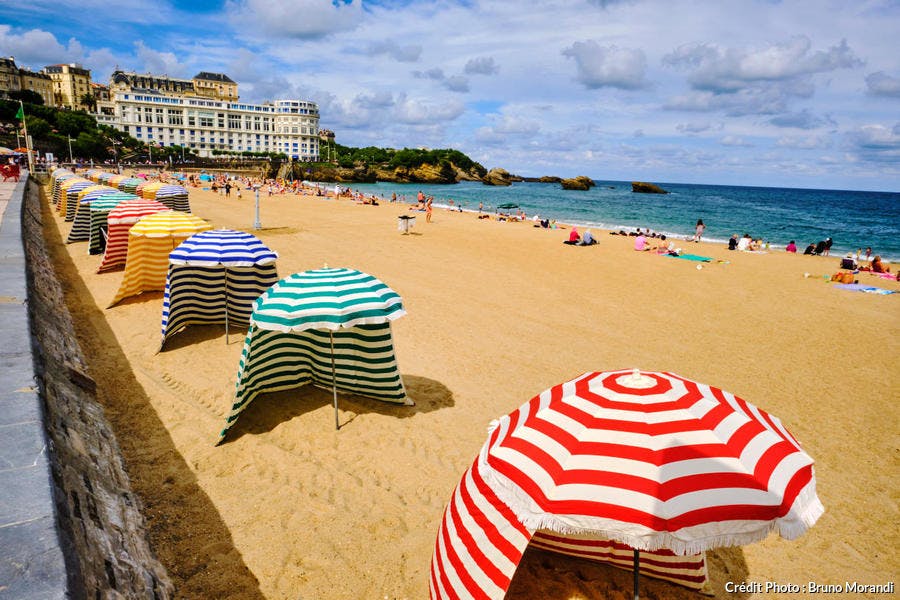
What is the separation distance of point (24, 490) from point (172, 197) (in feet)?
69.5

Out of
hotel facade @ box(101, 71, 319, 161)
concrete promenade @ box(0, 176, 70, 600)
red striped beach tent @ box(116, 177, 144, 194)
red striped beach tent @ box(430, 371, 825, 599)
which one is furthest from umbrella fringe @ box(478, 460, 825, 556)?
hotel facade @ box(101, 71, 319, 161)

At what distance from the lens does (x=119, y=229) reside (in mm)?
12781

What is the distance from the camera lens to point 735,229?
41.1m

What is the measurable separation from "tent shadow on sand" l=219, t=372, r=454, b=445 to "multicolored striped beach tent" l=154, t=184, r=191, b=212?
1766 cm

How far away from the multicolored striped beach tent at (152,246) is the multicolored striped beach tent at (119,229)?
243cm

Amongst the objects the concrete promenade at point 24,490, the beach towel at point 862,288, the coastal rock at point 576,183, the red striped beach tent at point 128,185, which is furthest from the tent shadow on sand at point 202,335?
the coastal rock at point 576,183

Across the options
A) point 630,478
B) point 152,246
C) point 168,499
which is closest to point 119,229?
point 152,246

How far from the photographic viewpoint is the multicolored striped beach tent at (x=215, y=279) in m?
7.25

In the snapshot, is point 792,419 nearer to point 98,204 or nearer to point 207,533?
point 207,533

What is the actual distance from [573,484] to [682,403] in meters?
0.80

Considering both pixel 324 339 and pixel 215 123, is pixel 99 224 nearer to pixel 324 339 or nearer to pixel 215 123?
pixel 324 339

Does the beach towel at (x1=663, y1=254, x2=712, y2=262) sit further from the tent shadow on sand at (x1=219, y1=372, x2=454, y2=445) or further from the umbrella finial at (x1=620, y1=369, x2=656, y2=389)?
the umbrella finial at (x1=620, y1=369, x2=656, y2=389)

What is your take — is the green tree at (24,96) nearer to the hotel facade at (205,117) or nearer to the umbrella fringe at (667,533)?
the hotel facade at (205,117)

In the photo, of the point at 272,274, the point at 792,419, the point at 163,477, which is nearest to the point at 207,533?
the point at 163,477
